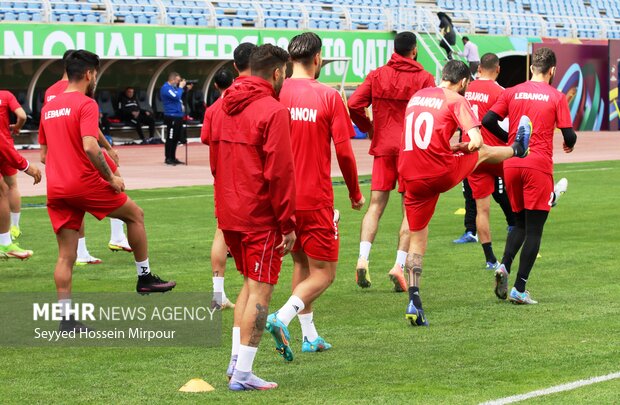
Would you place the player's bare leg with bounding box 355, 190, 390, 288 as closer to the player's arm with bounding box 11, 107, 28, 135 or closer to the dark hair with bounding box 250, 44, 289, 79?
the dark hair with bounding box 250, 44, 289, 79

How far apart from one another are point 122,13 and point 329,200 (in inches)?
996

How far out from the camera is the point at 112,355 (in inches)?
322

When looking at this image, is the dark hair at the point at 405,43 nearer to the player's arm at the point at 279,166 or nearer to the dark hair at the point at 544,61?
the dark hair at the point at 544,61

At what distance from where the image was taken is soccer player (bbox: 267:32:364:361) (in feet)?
26.0

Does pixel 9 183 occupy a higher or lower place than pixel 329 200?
lower

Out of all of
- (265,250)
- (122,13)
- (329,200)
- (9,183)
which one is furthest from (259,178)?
(122,13)

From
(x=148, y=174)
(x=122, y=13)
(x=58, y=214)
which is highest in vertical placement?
(x=58, y=214)

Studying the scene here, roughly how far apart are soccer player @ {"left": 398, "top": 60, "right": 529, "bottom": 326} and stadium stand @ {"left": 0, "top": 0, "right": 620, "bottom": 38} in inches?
893

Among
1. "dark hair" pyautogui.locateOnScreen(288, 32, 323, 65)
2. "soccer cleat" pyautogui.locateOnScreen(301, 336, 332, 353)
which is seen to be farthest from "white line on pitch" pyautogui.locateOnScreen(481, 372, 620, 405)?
"dark hair" pyautogui.locateOnScreen(288, 32, 323, 65)

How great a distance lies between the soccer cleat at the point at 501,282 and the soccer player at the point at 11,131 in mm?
5369

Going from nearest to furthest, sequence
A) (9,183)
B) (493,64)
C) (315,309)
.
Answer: (315,309) < (493,64) < (9,183)

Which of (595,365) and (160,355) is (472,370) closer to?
(595,365)

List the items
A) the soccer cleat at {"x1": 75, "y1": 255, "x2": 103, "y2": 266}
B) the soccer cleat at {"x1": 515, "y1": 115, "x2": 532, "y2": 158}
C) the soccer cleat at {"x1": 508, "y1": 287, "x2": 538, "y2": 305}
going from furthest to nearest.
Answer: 1. the soccer cleat at {"x1": 75, "y1": 255, "x2": 103, "y2": 266}
2. the soccer cleat at {"x1": 508, "y1": 287, "x2": 538, "y2": 305}
3. the soccer cleat at {"x1": 515, "y1": 115, "x2": 532, "y2": 158}

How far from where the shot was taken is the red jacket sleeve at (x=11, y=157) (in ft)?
40.6
